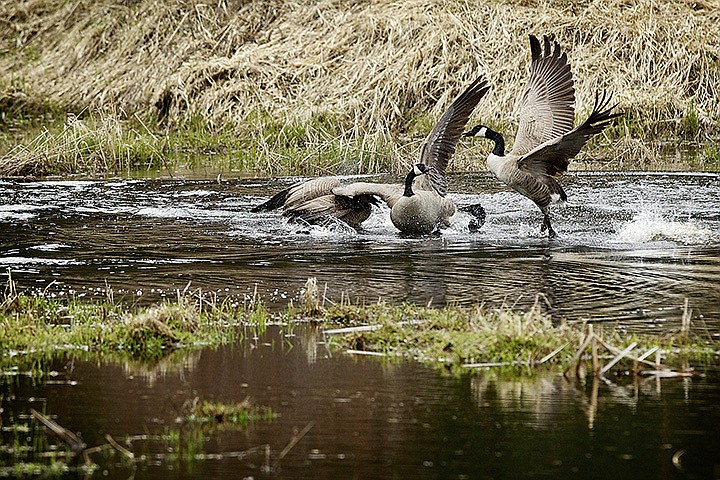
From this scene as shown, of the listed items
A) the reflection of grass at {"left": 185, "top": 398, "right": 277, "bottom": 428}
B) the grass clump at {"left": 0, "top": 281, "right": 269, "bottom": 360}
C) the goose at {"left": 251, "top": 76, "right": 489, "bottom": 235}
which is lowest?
the reflection of grass at {"left": 185, "top": 398, "right": 277, "bottom": 428}

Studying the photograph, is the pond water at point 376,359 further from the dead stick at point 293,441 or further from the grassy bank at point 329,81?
the grassy bank at point 329,81

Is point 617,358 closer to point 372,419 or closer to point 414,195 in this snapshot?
point 372,419

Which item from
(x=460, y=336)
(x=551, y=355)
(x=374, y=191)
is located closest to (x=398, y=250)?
(x=374, y=191)

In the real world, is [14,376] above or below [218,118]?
below

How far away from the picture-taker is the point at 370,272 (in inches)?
360

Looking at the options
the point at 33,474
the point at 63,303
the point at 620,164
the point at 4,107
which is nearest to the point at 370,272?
the point at 63,303

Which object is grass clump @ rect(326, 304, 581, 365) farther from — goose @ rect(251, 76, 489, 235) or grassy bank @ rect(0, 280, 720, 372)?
goose @ rect(251, 76, 489, 235)

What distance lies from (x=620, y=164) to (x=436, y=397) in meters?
12.1

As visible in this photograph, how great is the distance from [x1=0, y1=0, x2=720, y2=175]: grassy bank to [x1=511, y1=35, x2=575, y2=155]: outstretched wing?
439cm

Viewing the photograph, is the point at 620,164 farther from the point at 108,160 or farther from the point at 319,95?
the point at 108,160

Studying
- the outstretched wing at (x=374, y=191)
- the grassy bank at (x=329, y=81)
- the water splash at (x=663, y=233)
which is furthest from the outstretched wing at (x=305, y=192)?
the grassy bank at (x=329, y=81)

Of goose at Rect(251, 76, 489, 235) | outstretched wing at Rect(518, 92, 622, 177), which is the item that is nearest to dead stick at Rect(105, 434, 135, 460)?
outstretched wing at Rect(518, 92, 622, 177)

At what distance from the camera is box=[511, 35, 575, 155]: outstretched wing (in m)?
11.6

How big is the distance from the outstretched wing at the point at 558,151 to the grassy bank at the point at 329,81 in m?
5.10
